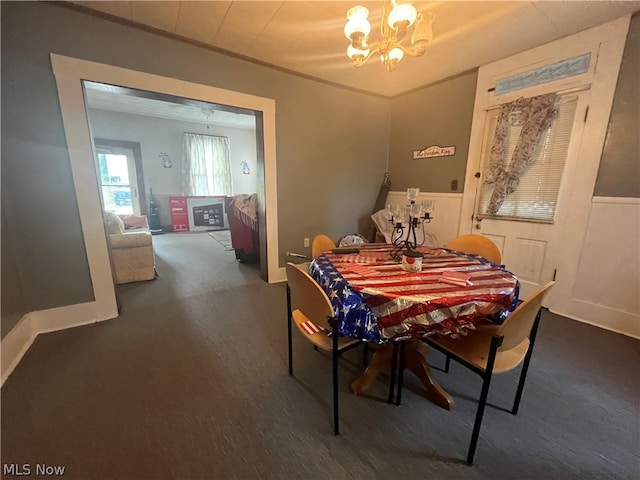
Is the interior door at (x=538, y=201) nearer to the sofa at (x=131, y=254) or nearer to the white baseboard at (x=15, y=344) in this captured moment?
the sofa at (x=131, y=254)

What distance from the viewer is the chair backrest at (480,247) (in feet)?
6.07

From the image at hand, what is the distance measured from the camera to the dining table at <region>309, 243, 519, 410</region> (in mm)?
1103

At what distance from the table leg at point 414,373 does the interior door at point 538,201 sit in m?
1.91

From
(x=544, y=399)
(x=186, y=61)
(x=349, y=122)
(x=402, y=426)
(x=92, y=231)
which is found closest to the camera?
(x=402, y=426)

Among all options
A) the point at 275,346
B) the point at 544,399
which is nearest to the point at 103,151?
the point at 275,346

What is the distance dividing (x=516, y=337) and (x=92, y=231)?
2.99 metres

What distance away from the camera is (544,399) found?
148 cm

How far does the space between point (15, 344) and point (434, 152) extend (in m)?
4.33

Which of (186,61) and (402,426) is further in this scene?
(186,61)

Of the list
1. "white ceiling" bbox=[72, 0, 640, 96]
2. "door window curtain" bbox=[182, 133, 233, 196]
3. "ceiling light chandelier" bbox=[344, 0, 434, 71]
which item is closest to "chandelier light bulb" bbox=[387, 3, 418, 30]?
"ceiling light chandelier" bbox=[344, 0, 434, 71]


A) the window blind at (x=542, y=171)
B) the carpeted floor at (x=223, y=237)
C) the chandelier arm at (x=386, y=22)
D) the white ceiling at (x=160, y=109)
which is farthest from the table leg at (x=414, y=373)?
the white ceiling at (x=160, y=109)

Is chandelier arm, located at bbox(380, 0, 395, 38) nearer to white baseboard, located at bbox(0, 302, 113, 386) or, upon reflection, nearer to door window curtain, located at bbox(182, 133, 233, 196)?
white baseboard, located at bbox(0, 302, 113, 386)

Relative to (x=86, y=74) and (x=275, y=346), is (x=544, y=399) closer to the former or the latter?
(x=275, y=346)

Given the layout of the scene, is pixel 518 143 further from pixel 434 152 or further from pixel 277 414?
pixel 277 414
